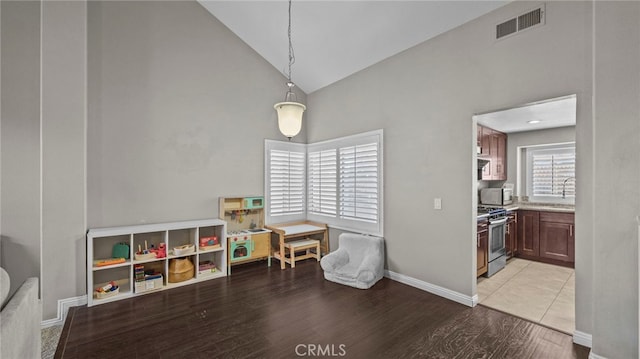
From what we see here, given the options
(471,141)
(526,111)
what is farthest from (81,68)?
(526,111)

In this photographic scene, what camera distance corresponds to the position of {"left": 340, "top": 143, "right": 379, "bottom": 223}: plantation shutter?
13.4 ft

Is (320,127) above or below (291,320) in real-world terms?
above

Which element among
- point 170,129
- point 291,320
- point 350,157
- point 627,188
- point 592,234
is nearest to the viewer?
point 627,188

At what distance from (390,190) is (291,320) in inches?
81.1

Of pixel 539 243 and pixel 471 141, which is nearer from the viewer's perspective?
pixel 471 141

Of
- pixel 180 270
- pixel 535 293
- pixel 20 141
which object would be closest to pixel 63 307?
pixel 180 270

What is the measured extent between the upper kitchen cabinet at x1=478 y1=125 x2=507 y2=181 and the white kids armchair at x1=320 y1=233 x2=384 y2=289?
7.97 feet

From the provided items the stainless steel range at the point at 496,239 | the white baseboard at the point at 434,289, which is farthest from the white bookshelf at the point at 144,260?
the stainless steel range at the point at 496,239

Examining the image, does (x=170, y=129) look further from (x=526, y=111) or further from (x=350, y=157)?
(x=526, y=111)

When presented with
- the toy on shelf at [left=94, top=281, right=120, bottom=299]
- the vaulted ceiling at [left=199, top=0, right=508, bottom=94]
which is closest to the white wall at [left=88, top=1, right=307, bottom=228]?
the vaulted ceiling at [left=199, top=0, right=508, bottom=94]

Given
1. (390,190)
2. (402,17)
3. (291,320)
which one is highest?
(402,17)

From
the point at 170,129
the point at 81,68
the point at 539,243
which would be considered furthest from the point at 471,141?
the point at 81,68

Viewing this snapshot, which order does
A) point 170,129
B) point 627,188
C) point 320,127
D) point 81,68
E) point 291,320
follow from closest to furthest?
point 627,188
point 291,320
point 81,68
point 170,129
point 320,127

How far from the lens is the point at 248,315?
9.52 feet
